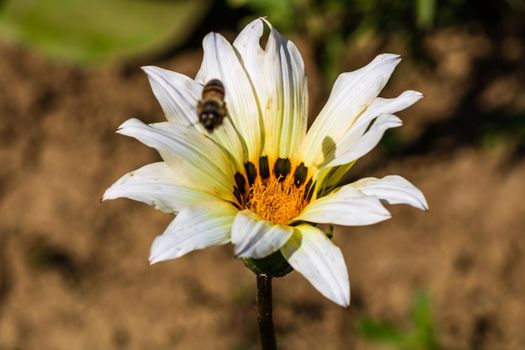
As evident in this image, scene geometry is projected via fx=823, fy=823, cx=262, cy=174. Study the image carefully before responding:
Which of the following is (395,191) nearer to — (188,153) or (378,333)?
(188,153)

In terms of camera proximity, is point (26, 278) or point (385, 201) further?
point (26, 278)

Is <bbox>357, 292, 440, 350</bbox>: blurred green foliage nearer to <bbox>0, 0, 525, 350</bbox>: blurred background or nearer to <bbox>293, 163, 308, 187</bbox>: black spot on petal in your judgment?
<bbox>0, 0, 525, 350</bbox>: blurred background

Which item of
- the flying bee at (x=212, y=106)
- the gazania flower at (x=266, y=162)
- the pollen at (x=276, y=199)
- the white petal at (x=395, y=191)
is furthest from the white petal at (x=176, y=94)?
the white petal at (x=395, y=191)

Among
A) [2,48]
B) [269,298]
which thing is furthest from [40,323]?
[269,298]

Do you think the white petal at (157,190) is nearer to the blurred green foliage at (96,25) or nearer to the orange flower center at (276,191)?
the orange flower center at (276,191)

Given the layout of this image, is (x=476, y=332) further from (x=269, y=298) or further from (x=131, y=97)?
(x=131, y=97)

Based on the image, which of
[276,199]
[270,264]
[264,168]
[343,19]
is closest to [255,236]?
[270,264]
